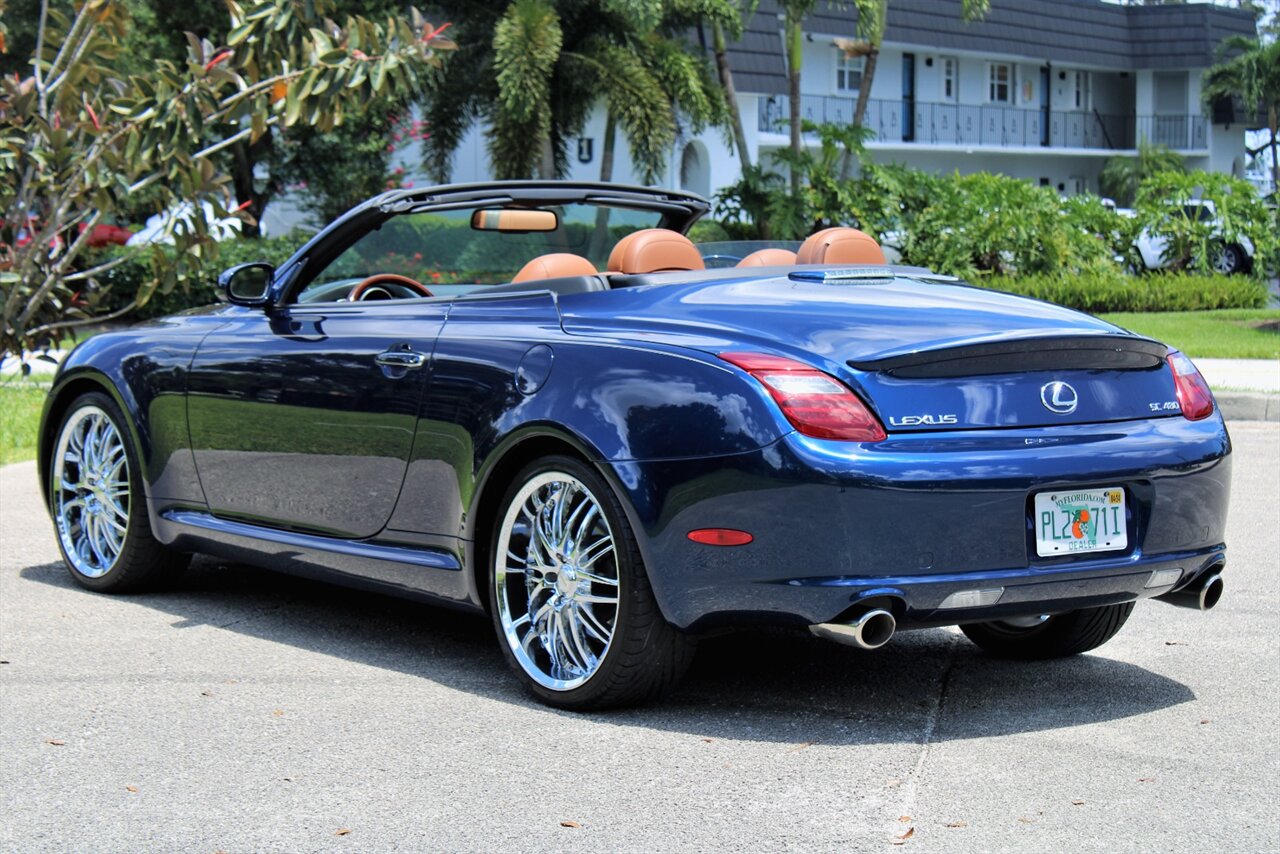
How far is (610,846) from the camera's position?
393cm

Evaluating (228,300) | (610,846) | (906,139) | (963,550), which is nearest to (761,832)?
(610,846)

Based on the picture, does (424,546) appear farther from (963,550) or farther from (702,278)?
(963,550)

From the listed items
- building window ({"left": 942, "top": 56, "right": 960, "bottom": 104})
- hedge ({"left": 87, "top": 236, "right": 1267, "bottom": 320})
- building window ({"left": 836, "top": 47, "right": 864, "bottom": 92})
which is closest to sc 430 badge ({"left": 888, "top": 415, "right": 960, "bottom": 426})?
hedge ({"left": 87, "top": 236, "right": 1267, "bottom": 320})

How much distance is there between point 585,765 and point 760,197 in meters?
21.8

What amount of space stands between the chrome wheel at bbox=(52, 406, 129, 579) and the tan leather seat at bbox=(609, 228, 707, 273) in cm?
218

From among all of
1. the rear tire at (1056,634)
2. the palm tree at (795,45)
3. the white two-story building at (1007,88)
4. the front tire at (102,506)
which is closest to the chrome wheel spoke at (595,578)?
the rear tire at (1056,634)

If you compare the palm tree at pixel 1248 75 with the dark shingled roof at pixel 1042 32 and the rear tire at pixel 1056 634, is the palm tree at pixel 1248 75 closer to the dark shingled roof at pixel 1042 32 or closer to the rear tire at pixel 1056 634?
the dark shingled roof at pixel 1042 32

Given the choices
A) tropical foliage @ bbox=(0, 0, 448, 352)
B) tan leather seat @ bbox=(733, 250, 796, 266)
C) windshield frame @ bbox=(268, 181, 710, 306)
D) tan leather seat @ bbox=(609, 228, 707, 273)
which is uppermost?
tropical foliage @ bbox=(0, 0, 448, 352)

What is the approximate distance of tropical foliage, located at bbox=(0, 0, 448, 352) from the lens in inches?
444

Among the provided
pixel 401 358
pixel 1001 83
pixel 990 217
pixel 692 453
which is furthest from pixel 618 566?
pixel 1001 83

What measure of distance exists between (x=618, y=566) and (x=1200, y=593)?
1669 millimetres

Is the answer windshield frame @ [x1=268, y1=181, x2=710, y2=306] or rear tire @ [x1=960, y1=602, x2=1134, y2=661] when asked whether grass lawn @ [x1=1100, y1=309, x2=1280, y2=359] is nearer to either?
windshield frame @ [x1=268, y1=181, x2=710, y2=306]

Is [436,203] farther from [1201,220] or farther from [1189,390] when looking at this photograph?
[1201,220]

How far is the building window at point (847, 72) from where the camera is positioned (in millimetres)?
49656
